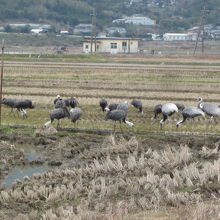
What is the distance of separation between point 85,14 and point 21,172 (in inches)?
4507

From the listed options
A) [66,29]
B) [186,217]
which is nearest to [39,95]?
[186,217]

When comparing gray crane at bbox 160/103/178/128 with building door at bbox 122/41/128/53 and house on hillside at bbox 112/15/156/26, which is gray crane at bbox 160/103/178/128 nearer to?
building door at bbox 122/41/128/53

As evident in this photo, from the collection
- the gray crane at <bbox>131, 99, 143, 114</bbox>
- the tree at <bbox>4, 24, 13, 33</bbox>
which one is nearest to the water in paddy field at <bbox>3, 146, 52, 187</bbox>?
the gray crane at <bbox>131, 99, 143, 114</bbox>

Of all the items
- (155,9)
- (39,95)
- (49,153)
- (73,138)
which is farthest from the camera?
(155,9)

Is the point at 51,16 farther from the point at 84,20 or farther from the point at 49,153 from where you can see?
the point at 49,153

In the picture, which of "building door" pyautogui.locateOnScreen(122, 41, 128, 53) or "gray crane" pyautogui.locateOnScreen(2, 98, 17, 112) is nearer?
"gray crane" pyautogui.locateOnScreen(2, 98, 17, 112)

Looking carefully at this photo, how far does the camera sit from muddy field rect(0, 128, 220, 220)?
1001 centimetres

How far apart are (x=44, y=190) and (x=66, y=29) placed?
348 ft

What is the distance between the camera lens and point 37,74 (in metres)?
35.2

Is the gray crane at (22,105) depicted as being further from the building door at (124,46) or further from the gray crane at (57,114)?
the building door at (124,46)

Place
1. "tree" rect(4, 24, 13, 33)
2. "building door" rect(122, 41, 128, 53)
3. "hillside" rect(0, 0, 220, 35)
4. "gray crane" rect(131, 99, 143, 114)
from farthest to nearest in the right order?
"hillside" rect(0, 0, 220, 35)
"tree" rect(4, 24, 13, 33)
"building door" rect(122, 41, 128, 53)
"gray crane" rect(131, 99, 143, 114)

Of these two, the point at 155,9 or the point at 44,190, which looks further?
the point at 155,9

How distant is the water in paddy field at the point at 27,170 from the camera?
41.6 ft

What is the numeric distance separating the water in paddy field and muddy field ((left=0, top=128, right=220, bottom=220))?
8 cm
